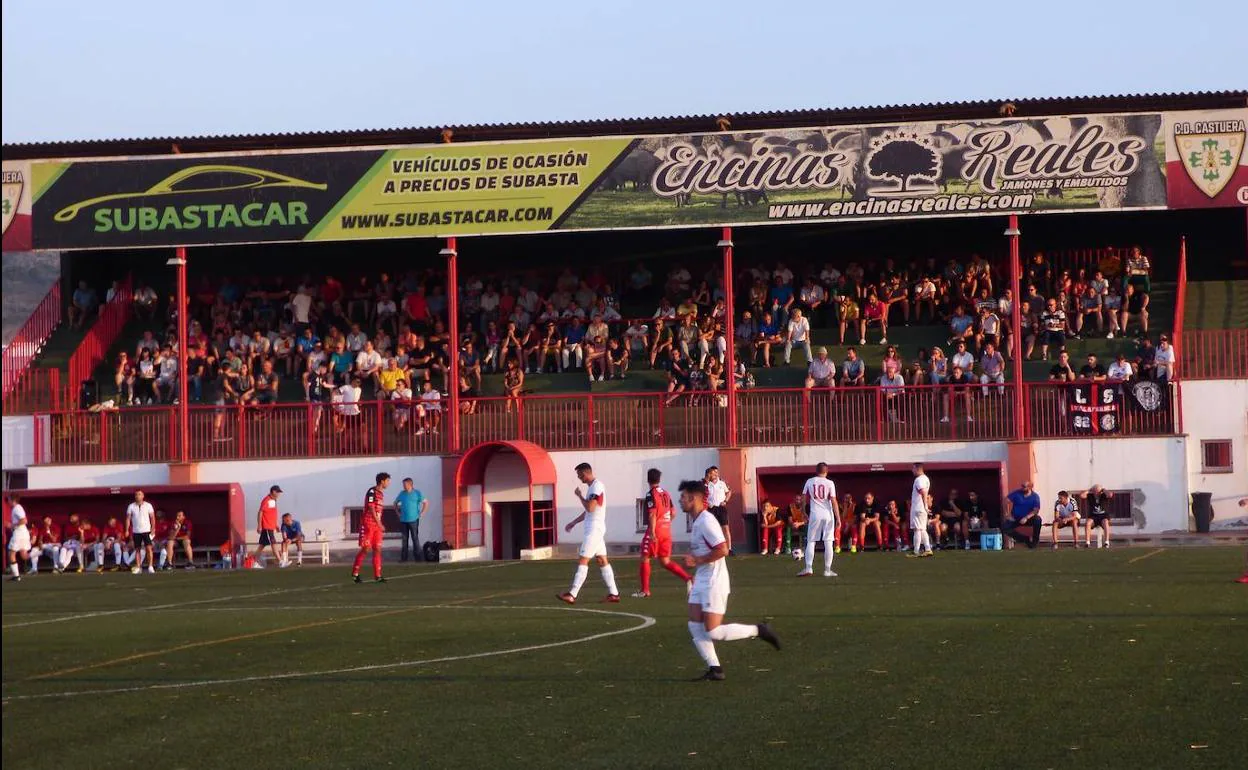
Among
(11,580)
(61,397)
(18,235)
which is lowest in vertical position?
(11,580)

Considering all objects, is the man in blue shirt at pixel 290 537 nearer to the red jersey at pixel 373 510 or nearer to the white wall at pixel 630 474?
the white wall at pixel 630 474

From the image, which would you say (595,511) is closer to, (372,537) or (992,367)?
(372,537)

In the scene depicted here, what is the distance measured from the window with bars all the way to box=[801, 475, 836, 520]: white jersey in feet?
48.4

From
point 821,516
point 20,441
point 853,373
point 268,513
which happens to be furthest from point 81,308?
point 821,516

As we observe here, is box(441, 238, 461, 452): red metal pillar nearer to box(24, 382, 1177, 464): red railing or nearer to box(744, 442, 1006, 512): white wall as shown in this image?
box(24, 382, 1177, 464): red railing

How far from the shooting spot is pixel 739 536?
Answer: 126ft

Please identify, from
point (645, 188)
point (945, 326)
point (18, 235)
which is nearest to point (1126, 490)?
point (945, 326)

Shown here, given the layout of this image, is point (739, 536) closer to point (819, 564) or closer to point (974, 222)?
point (819, 564)

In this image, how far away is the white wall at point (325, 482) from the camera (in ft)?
130

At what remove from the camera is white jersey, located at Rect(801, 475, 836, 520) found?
86.6ft

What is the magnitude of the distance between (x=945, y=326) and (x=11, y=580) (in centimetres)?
2202

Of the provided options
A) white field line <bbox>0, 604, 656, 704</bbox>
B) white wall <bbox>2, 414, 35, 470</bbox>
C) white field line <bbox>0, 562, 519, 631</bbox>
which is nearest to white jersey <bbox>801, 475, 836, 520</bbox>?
white field line <bbox>0, 562, 519, 631</bbox>

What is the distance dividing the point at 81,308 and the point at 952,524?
24.3 meters

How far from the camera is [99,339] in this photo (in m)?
45.0
